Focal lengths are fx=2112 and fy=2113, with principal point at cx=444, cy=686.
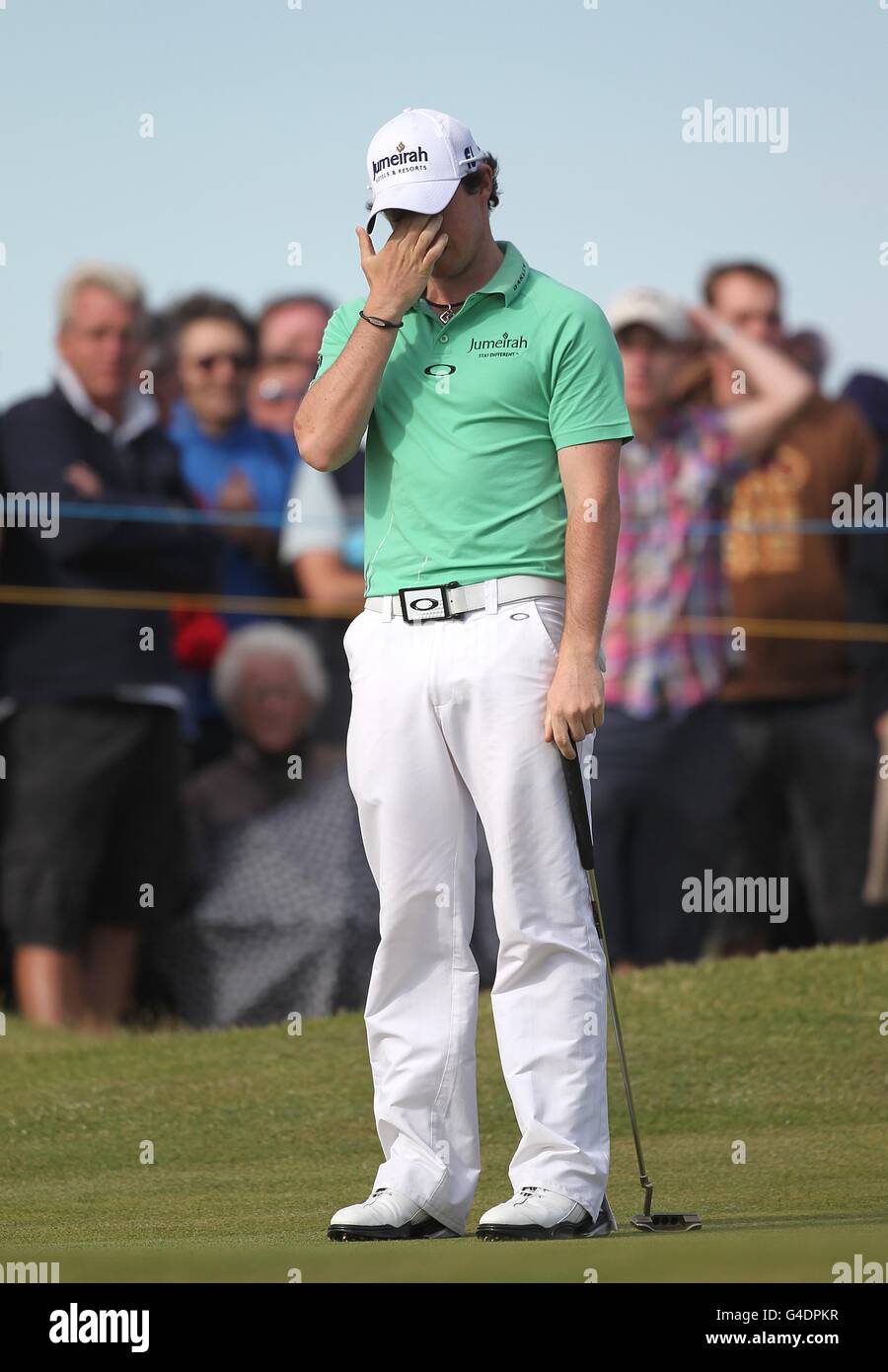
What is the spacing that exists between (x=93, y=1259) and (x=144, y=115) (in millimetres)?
6774

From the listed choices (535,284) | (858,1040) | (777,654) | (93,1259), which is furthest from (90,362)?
(93,1259)

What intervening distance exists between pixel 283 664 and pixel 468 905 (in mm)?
4985

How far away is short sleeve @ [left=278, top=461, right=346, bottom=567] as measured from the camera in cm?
863

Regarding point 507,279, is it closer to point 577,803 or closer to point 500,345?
point 500,345

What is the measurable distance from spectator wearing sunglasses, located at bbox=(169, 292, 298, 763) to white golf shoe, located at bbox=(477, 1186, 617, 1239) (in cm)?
524

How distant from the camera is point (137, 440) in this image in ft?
28.8

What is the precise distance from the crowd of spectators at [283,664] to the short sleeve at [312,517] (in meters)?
0.01

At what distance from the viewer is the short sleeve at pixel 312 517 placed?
28.3 ft

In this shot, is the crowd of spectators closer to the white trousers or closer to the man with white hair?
the man with white hair

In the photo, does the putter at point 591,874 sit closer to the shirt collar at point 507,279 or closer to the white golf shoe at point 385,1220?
the white golf shoe at point 385,1220

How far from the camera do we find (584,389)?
393 cm

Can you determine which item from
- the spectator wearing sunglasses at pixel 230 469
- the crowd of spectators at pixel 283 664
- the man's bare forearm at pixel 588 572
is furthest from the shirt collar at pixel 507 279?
the spectator wearing sunglasses at pixel 230 469

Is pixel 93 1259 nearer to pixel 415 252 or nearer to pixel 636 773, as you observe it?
pixel 415 252

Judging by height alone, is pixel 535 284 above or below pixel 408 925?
above
